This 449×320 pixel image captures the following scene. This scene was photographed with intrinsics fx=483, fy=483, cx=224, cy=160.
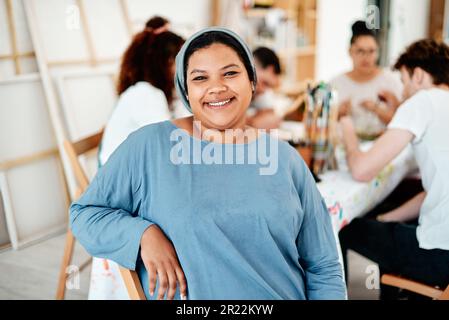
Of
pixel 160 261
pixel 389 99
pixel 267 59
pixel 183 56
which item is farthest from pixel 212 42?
pixel 267 59

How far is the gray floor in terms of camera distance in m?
1.22

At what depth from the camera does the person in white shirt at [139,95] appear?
1.43m

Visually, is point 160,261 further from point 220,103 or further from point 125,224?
point 220,103

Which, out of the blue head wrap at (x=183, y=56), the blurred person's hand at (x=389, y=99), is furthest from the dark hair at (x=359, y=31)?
the blue head wrap at (x=183, y=56)

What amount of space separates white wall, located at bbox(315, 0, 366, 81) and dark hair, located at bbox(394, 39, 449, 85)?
3.45m

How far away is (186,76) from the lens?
0.98m

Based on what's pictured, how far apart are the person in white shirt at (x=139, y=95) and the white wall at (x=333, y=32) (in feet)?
10.9

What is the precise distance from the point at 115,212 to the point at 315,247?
1.33 feet

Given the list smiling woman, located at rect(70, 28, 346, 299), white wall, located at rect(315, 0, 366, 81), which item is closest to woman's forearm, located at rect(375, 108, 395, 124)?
smiling woman, located at rect(70, 28, 346, 299)

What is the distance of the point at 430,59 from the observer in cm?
148
